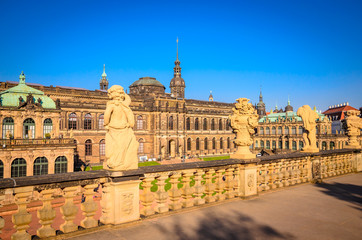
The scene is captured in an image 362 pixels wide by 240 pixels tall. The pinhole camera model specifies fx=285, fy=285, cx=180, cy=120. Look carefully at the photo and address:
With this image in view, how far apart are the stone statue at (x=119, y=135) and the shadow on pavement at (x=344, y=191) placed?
5206 mm

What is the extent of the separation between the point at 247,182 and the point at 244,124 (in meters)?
1.54

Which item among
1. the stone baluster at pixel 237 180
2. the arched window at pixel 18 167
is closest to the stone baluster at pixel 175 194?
the stone baluster at pixel 237 180

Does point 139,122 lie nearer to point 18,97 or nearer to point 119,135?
point 18,97

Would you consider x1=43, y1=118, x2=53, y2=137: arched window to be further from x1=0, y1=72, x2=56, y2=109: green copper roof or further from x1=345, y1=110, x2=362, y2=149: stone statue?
x1=345, y1=110, x2=362, y2=149: stone statue

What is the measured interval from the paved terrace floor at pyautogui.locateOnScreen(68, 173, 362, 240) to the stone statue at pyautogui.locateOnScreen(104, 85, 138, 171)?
1.13 meters

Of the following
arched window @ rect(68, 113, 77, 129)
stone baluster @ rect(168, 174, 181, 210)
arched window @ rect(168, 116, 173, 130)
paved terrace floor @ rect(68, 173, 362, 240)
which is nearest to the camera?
paved terrace floor @ rect(68, 173, 362, 240)

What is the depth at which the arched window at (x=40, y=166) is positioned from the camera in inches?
1027

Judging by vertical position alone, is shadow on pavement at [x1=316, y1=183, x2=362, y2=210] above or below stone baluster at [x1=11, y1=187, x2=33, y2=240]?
below

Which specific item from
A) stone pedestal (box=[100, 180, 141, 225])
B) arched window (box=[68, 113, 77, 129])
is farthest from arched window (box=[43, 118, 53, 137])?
stone pedestal (box=[100, 180, 141, 225])

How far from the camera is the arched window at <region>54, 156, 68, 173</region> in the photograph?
1062 inches

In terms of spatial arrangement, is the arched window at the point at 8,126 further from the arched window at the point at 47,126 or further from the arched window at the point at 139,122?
the arched window at the point at 139,122

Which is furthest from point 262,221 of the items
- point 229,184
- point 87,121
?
point 87,121

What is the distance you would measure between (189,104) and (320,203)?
195ft

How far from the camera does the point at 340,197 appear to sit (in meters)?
7.36
